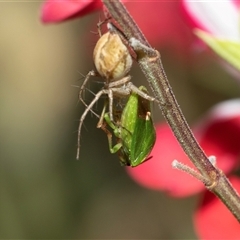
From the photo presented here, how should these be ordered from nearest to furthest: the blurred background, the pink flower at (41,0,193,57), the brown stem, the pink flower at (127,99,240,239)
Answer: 1. the brown stem
2. the pink flower at (127,99,240,239)
3. the pink flower at (41,0,193,57)
4. the blurred background

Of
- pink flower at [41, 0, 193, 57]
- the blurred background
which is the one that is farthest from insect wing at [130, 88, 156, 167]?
the blurred background

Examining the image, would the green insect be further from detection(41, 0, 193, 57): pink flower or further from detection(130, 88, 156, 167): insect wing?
detection(41, 0, 193, 57): pink flower

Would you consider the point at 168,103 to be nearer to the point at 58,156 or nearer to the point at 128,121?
the point at 128,121

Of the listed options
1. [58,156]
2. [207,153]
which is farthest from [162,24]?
[58,156]

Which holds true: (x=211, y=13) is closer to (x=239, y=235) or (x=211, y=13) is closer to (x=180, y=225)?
(x=239, y=235)

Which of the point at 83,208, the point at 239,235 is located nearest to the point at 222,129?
the point at 239,235

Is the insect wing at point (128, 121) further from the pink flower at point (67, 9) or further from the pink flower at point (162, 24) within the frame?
the pink flower at point (162, 24)
